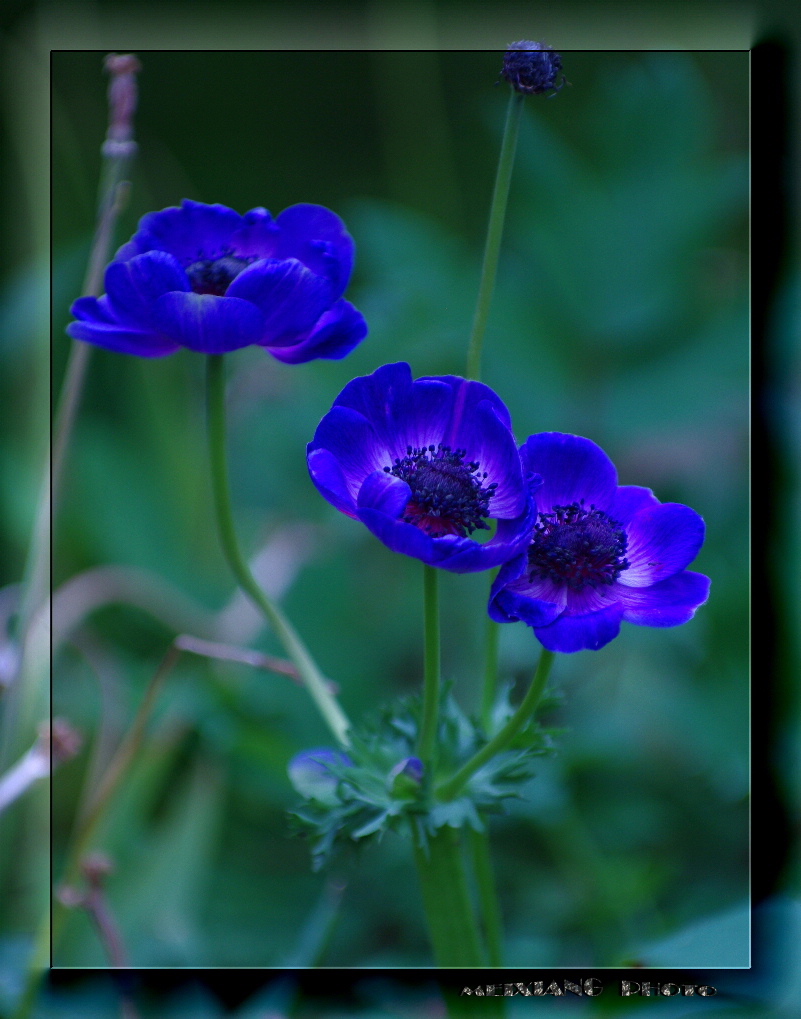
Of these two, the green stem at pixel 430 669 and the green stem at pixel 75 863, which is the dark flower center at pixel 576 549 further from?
the green stem at pixel 75 863

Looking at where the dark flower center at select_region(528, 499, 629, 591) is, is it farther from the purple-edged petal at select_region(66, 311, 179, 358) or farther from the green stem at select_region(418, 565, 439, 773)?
the purple-edged petal at select_region(66, 311, 179, 358)

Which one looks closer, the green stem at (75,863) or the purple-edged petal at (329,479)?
the purple-edged petal at (329,479)

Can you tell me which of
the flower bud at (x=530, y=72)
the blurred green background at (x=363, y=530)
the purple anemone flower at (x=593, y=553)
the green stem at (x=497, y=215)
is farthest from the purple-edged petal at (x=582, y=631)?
the blurred green background at (x=363, y=530)

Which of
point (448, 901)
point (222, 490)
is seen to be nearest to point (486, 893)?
point (448, 901)

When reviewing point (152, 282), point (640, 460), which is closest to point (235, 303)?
point (152, 282)

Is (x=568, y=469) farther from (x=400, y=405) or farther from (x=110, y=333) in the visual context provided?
(x=110, y=333)

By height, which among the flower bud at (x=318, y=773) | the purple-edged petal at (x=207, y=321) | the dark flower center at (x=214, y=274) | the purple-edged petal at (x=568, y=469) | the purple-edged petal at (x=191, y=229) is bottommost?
the flower bud at (x=318, y=773)

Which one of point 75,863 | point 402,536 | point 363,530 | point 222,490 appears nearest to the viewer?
point 402,536
